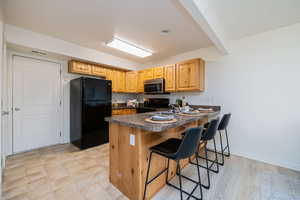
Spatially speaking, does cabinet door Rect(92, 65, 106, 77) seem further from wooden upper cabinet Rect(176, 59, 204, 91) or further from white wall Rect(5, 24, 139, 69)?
wooden upper cabinet Rect(176, 59, 204, 91)

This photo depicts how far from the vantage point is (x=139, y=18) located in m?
2.09

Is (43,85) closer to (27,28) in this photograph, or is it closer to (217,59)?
(27,28)

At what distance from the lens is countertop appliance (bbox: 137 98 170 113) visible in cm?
389

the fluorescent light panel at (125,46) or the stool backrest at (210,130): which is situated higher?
the fluorescent light panel at (125,46)

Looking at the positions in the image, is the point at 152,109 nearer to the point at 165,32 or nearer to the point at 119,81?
the point at 119,81

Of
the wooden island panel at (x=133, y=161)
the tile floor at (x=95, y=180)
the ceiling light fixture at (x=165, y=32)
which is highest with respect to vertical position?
the ceiling light fixture at (x=165, y=32)

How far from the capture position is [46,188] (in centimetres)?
172

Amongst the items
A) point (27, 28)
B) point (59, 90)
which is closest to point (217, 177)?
point (59, 90)

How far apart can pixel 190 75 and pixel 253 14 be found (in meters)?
1.50

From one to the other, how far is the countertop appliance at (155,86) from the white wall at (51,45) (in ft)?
3.91

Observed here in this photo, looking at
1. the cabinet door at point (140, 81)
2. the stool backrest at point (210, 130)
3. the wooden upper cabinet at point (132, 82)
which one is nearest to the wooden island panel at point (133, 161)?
the stool backrest at point (210, 130)

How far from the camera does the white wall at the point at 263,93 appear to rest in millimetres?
2225

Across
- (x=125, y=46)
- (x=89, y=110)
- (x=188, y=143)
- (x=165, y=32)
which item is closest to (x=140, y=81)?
(x=125, y=46)

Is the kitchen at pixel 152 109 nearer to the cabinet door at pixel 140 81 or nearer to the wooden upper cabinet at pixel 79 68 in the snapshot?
the wooden upper cabinet at pixel 79 68
